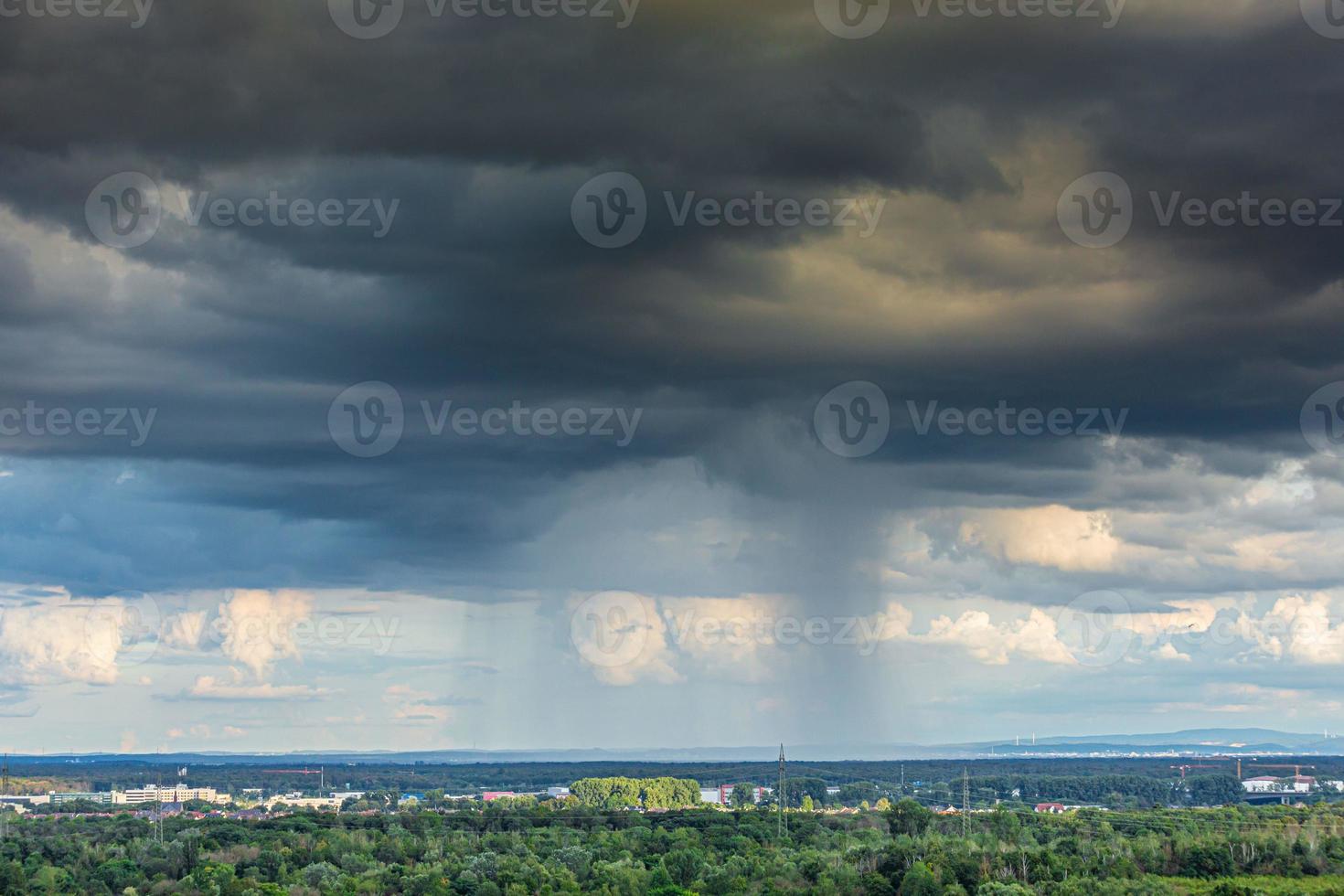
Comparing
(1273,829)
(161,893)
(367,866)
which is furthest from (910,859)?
(161,893)

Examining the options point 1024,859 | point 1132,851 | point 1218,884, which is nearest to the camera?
point 1218,884

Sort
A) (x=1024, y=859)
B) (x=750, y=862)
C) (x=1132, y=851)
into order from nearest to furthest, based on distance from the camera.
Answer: (x=1024, y=859), (x=1132, y=851), (x=750, y=862)

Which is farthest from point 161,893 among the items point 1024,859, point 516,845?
point 1024,859

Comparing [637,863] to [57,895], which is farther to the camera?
[637,863]

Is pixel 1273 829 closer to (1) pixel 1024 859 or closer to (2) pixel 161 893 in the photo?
A: (1) pixel 1024 859

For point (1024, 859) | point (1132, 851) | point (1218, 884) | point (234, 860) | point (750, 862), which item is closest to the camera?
point (1218, 884)

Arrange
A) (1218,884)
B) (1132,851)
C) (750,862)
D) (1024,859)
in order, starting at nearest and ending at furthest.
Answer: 1. (1218,884)
2. (1024,859)
3. (1132,851)
4. (750,862)

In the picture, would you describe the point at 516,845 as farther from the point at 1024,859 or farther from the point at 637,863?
the point at 1024,859

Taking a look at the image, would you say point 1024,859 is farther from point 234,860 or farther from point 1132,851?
point 234,860

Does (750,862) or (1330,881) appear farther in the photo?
(750,862)
